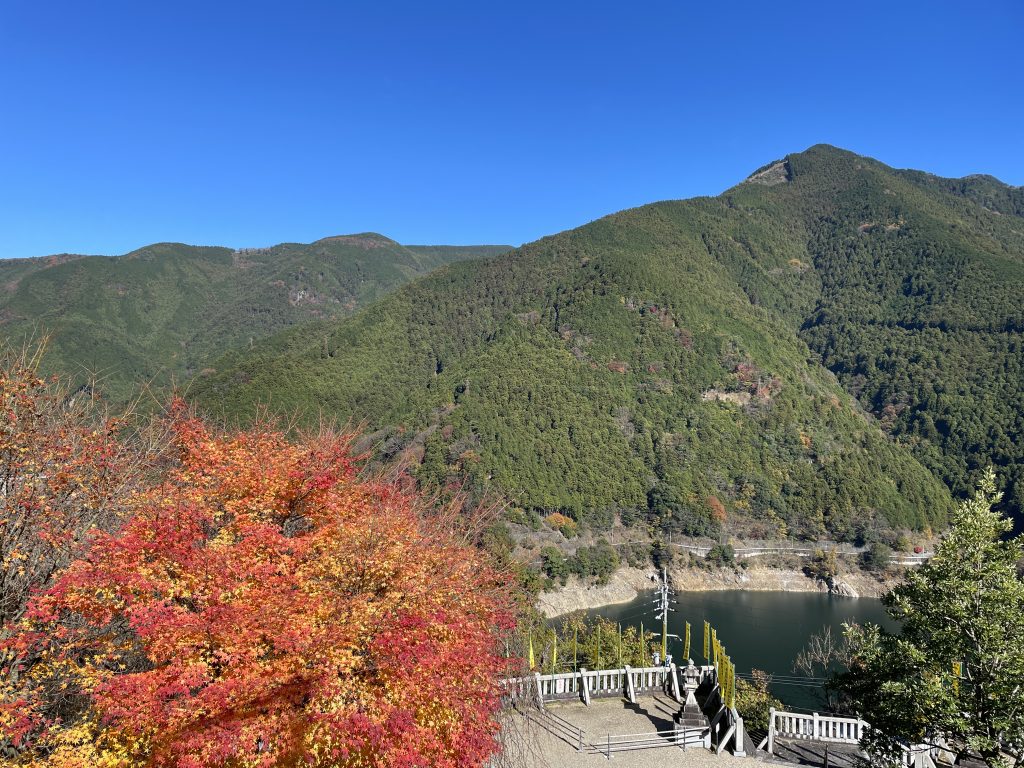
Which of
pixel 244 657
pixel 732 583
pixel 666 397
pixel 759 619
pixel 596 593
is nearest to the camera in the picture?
pixel 244 657

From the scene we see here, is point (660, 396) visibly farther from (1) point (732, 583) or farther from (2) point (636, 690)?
(2) point (636, 690)

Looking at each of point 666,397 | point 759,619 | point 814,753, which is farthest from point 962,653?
point 666,397

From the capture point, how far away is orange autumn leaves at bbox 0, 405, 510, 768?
8.68 meters

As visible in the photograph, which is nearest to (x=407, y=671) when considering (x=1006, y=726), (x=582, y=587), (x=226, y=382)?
(x=1006, y=726)

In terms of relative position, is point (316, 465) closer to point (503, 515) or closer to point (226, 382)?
point (503, 515)

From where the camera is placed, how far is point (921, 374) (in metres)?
168

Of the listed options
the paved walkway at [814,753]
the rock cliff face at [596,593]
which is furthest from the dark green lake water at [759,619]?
the paved walkway at [814,753]

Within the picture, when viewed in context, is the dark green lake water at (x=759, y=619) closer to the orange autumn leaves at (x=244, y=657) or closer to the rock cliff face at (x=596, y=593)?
the rock cliff face at (x=596, y=593)

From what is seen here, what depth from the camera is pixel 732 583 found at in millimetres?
100812

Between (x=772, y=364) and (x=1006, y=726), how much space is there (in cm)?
16255

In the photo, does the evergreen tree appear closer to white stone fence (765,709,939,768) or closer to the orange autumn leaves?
white stone fence (765,709,939,768)

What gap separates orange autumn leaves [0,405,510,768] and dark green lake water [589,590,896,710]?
55.5m

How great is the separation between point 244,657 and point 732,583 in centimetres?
10501

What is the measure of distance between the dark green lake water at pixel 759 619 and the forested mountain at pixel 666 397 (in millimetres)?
19303
